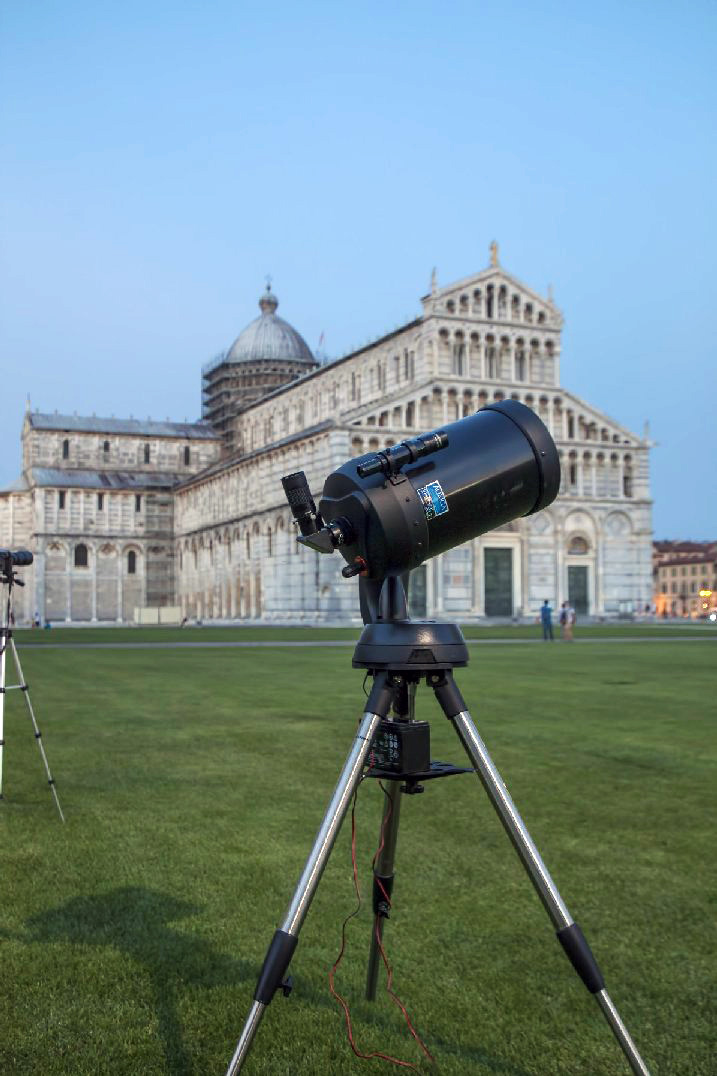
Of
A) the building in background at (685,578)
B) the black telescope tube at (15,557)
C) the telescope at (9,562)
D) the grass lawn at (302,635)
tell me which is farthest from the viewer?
the building in background at (685,578)

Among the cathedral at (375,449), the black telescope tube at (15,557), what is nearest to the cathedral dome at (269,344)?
the cathedral at (375,449)

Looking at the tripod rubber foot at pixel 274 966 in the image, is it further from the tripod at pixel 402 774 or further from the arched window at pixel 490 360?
the arched window at pixel 490 360

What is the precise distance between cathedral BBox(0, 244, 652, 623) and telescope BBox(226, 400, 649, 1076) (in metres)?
56.0

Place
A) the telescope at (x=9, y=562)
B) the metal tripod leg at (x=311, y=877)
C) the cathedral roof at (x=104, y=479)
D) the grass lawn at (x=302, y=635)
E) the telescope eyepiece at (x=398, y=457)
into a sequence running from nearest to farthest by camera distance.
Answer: the metal tripod leg at (x=311, y=877), the telescope eyepiece at (x=398, y=457), the telescope at (x=9, y=562), the grass lawn at (x=302, y=635), the cathedral roof at (x=104, y=479)

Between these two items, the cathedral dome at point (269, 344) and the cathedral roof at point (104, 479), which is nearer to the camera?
the cathedral roof at point (104, 479)

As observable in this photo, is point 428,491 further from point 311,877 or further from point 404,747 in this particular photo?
point 311,877

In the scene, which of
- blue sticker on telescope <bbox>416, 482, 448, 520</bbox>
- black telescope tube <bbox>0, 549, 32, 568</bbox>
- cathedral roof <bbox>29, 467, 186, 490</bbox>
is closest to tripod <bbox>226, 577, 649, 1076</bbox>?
blue sticker on telescope <bbox>416, 482, 448, 520</bbox>

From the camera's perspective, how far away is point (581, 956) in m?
3.53

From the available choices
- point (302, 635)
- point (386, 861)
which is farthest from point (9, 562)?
point (302, 635)

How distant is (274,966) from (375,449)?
60.2 meters

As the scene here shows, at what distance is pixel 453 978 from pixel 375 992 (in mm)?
534

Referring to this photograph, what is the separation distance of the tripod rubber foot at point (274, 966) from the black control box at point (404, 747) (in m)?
0.72

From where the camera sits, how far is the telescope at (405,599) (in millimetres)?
3525

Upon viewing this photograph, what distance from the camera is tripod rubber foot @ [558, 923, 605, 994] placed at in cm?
351
